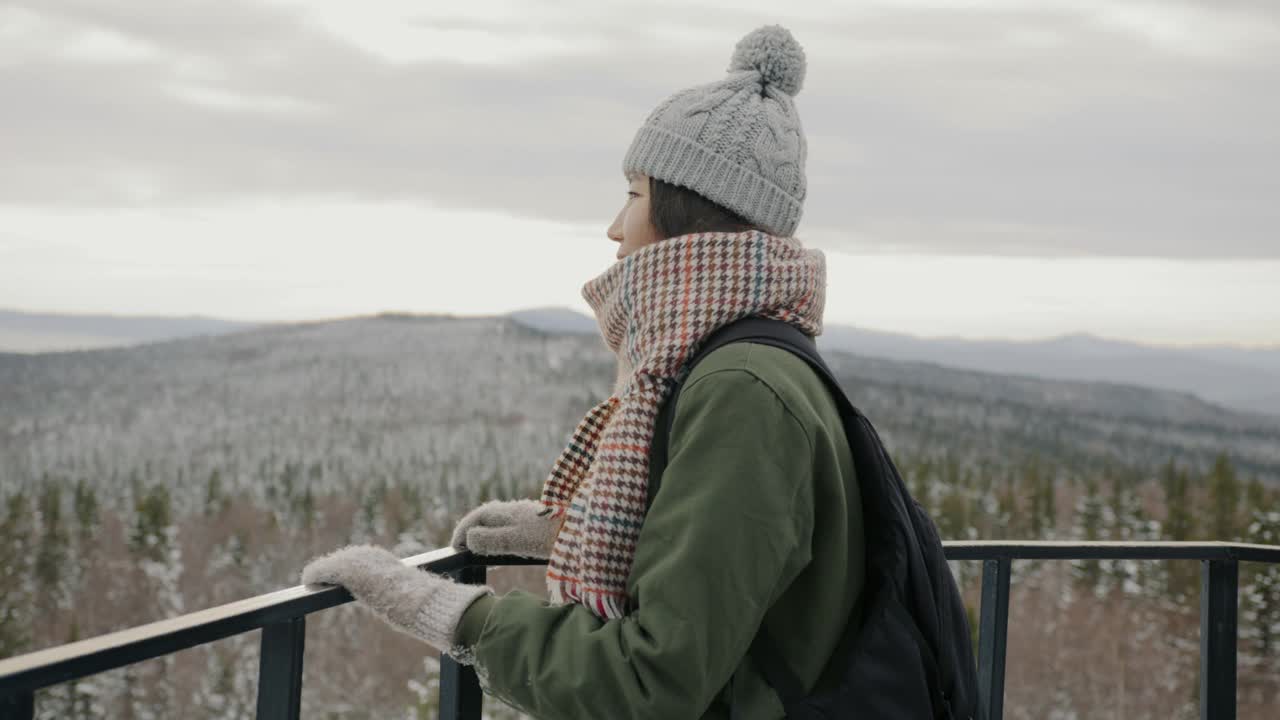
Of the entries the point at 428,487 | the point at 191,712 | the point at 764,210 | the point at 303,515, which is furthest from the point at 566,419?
the point at 764,210

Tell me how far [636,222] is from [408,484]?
68116mm

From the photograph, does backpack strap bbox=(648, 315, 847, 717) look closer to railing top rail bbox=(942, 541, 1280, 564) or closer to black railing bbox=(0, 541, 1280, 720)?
black railing bbox=(0, 541, 1280, 720)

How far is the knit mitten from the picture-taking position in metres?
1.34

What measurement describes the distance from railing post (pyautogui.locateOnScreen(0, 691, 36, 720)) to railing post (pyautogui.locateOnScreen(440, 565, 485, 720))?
2.31 ft

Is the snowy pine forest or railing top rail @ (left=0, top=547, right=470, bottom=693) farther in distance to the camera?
the snowy pine forest

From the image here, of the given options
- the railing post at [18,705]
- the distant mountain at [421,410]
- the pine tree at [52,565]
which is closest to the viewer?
the railing post at [18,705]

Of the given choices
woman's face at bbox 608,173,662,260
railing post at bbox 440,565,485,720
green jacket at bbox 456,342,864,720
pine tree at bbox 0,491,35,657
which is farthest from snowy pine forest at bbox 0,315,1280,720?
green jacket at bbox 456,342,864,720

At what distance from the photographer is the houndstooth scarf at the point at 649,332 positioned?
131 cm

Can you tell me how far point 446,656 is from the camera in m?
1.65

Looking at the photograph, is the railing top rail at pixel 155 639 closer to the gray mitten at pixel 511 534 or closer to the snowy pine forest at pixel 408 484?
the gray mitten at pixel 511 534

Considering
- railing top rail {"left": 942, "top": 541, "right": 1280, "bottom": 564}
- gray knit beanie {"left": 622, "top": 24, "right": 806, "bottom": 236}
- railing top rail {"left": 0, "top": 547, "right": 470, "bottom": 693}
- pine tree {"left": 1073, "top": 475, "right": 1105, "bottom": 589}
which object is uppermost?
gray knit beanie {"left": 622, "top": 24, "right": 806, "bottom": 236}

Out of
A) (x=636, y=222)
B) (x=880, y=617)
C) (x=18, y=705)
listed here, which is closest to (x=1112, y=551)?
(x=880, y=617)

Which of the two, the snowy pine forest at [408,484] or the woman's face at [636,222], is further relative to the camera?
the snowy pine forest at [408,484]

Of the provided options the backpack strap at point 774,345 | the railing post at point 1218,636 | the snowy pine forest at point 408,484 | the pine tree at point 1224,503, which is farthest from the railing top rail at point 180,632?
the pine tree at point 1224,503
